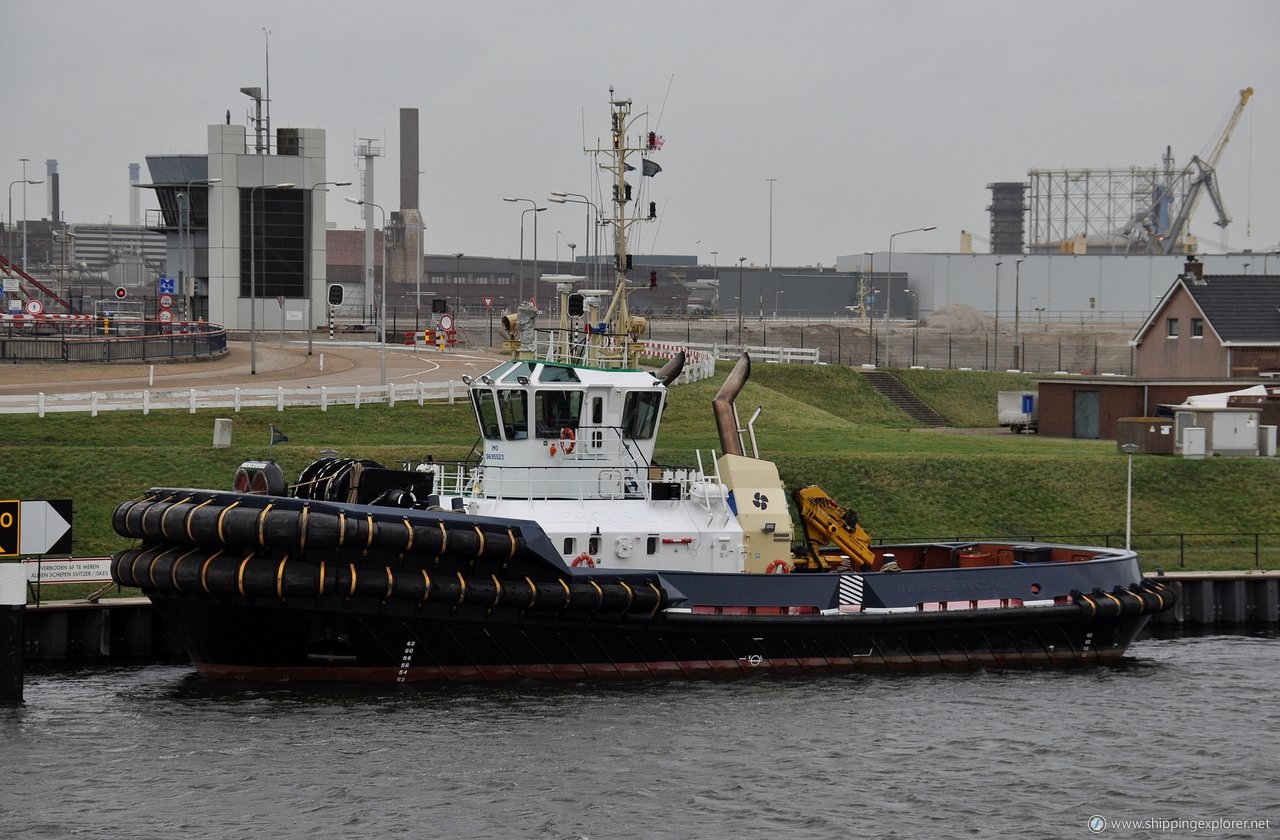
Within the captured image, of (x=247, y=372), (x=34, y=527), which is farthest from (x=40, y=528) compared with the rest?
(x=247, y=372)

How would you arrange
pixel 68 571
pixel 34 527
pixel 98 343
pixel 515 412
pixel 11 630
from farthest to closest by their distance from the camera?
1. pixel 98 343
2. pixel 68 571
3. pixel 515 412
4. pixel 34 527
5. pixel 11 630

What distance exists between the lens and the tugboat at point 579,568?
835 inches

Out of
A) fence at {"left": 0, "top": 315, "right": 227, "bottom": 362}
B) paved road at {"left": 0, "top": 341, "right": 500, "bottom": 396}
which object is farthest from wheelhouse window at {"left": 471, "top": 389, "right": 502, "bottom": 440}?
fence at {"left": 0, "top": 315, "right": 227, "bottom": 362}

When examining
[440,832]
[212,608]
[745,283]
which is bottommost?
[440,832]

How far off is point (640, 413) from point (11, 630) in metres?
9.80

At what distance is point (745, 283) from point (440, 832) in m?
99.6

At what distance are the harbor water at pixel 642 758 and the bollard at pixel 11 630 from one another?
0.32 meters

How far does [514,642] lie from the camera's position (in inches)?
886

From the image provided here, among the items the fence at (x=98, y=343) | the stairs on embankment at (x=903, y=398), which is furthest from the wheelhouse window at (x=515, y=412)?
the stairs on embankment at (x=903, y=398)

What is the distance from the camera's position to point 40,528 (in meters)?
21.0

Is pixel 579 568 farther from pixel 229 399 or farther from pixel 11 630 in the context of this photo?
pixel 229 399

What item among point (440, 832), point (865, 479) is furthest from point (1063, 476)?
point (440, 832)

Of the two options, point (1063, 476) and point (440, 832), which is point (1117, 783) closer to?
point (440, 832)

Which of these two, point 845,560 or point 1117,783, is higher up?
point 845,560
